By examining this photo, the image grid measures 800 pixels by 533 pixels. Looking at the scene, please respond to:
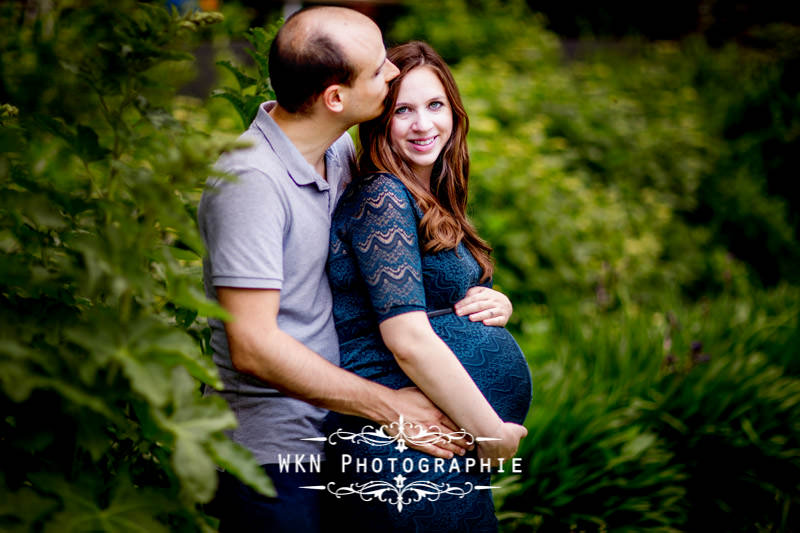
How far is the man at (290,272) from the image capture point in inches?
62.9

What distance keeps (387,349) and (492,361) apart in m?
0.34

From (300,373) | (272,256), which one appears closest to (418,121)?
(272,256)

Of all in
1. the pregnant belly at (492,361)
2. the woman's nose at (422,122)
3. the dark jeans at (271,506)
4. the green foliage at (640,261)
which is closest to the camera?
the dark jeans at (271,506)

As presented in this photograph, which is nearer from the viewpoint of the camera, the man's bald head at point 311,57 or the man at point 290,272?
the man at point 290,272

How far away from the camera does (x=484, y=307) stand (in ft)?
6.65

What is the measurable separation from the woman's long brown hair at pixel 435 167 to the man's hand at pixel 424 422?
44 cm

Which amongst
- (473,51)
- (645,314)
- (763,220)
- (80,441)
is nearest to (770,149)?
(763,220)

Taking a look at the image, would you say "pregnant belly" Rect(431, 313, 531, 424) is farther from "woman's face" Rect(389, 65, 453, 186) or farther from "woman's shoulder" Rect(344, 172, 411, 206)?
"woman's face" Rect(389, 65, 453, 186)

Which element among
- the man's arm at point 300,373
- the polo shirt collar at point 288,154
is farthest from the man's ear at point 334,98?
the man's arm at point 300,373

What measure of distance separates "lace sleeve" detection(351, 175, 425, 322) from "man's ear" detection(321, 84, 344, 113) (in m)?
0.25

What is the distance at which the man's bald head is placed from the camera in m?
1.77

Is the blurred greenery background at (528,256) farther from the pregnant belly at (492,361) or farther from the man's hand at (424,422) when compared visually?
the pregnant belly at (492,361)

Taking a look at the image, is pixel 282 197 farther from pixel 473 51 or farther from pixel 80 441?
pixel 473 51

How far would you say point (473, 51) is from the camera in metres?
7.18
